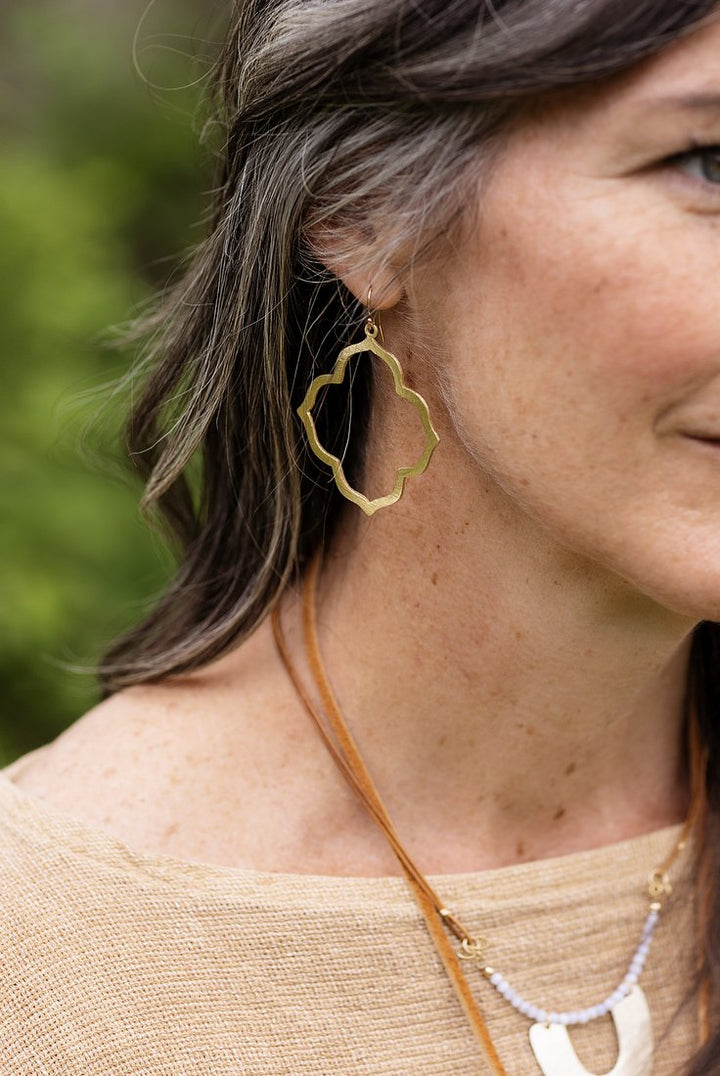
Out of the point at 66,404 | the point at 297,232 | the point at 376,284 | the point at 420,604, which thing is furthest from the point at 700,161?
the point at 66,404

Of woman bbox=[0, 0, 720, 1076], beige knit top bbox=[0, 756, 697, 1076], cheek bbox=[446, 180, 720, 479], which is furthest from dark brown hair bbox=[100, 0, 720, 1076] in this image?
beige knit top bbox=[0, 756, 697, 1076]

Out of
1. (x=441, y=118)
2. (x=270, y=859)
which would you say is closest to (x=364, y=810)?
(x=270, y=859)

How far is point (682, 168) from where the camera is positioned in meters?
1.57

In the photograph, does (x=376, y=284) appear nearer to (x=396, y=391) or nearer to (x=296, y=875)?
(x=396, y=391)

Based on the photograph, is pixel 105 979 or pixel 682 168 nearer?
pixel 682 168

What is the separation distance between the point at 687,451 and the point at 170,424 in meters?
0.88

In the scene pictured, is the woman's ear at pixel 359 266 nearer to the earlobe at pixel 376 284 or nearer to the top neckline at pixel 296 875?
the earlobe at pixel 376 284

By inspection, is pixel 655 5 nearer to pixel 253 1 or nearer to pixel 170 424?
pixel 253 1

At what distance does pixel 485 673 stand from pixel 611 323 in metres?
0.58

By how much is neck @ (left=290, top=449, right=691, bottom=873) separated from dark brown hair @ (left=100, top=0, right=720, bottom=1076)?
163mm

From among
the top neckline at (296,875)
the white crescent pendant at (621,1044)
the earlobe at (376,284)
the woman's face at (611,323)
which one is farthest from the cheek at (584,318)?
the white crescent pendant at (621,1044)

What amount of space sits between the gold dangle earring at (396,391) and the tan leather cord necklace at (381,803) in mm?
255

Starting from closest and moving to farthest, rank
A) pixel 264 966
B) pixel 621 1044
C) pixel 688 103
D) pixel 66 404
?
pixel 688 103 → pixel 264 966 → pixel 621 1044 → pixel 66 404

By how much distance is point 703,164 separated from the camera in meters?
1.57
